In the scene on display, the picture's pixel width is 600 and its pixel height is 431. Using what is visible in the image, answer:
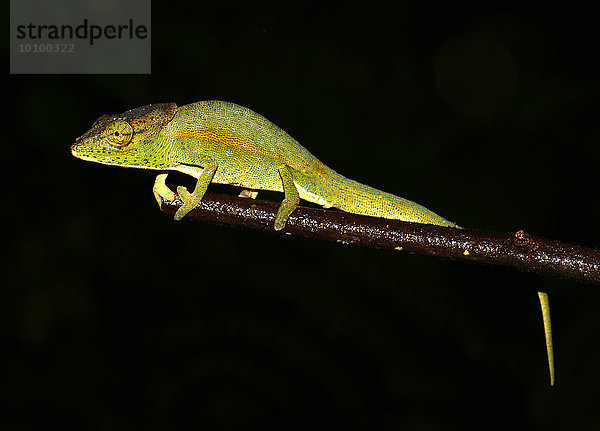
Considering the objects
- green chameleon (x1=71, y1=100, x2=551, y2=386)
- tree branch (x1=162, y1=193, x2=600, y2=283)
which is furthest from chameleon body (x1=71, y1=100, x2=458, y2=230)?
tree branch (x1=162, y1=193, x2=600, y2=283)

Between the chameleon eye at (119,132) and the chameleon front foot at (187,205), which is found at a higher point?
the chameleon eye at (119,132)

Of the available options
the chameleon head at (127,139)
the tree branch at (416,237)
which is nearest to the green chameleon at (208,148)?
the chameleon head at (127,139)

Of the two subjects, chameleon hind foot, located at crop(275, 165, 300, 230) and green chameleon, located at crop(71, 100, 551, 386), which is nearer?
chameleon hind foot, located at crop(275, 165, 300, 230)

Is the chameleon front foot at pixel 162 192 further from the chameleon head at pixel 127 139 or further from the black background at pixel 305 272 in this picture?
the black background at pixel 305 272

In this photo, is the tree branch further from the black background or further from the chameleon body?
the black background

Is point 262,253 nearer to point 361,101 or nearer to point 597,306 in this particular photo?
point 361,101

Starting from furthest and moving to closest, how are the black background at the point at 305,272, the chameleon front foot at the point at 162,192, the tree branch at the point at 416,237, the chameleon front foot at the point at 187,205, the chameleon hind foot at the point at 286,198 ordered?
the black background at the point at 305,272 → the chameleon front foot at the point at 162,192 → the chameleon front foot at the point at 187,205 → the chameleon hind foot at the point at 286,198 → the tree branch at the point at 416,237

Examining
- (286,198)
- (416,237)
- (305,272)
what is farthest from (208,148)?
(305,272)

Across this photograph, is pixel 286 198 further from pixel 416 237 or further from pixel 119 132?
pixel 119 132
